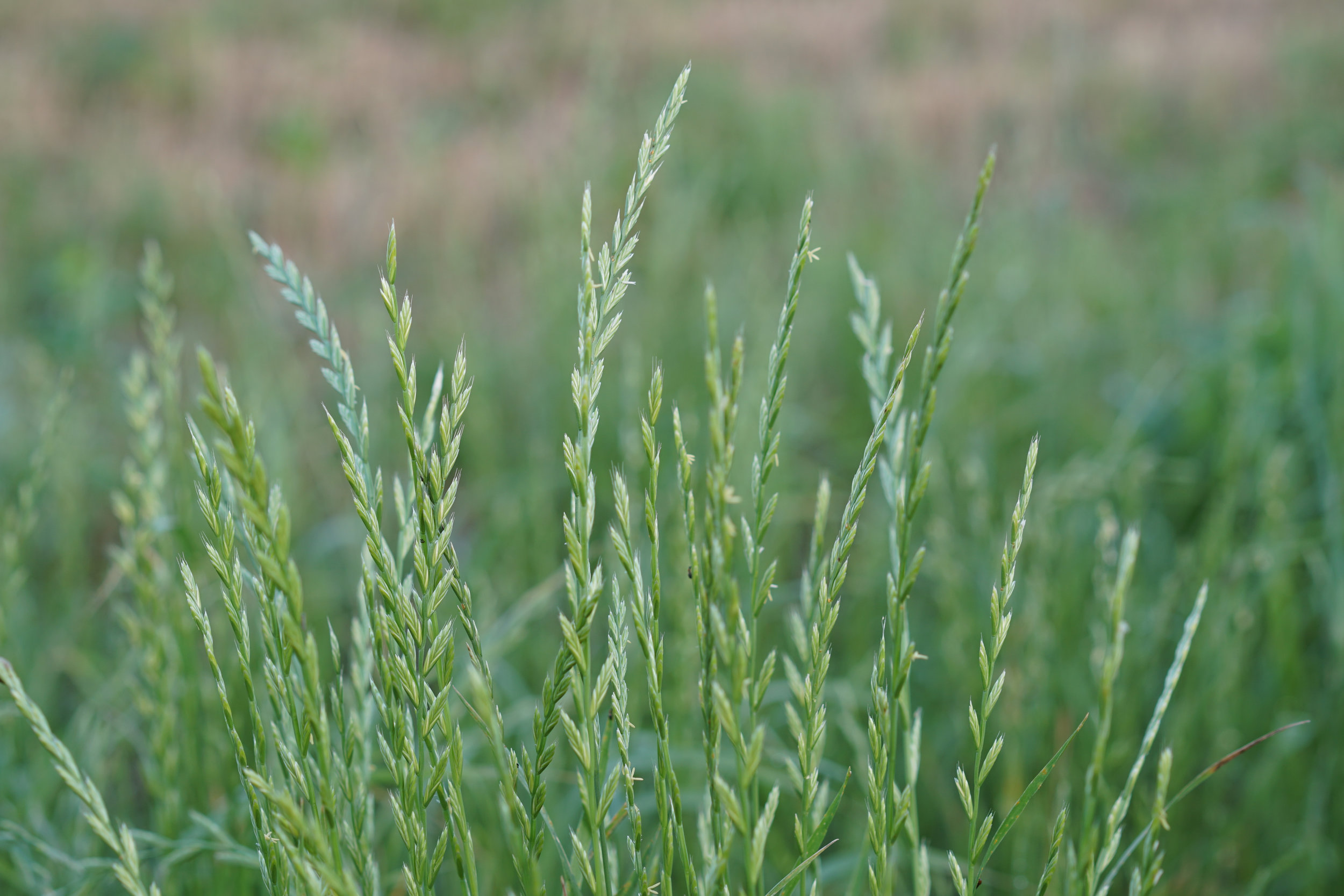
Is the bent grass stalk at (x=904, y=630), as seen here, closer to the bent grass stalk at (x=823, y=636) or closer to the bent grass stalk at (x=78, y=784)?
the bent grass stalk at (x=823, y=636)

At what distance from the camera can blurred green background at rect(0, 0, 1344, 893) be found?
4.65 ft

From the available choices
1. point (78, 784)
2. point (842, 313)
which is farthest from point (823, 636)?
point (842, 313)

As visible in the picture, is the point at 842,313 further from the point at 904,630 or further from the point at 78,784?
the point at 78,784

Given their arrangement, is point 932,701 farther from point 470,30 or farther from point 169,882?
point 470,30

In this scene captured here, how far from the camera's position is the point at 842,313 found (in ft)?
10.2

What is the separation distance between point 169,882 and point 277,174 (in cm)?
515

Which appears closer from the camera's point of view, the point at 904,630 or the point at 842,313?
the point at 904,630

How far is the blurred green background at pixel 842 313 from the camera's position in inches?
55.7

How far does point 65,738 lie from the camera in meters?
1.37

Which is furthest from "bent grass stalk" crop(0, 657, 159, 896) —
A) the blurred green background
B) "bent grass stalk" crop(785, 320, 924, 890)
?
the blurred green background

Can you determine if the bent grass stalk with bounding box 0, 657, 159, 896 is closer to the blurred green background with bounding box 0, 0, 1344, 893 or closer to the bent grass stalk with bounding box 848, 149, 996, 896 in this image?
the bent grass stalk with bounding box 848, 149, 996, 896

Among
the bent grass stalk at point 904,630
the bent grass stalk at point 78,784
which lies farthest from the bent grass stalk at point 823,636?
the bent grass stalk at point 78,784

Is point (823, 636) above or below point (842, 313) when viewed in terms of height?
above

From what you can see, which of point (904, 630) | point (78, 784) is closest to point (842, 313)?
point (904, 630)
